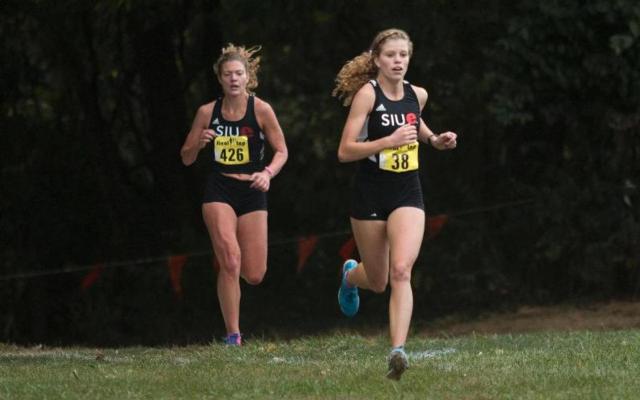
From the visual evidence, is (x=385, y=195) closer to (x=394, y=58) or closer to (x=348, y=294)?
(x=394, y=58)

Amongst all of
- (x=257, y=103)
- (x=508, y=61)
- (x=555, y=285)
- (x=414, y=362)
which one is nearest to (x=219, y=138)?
(x=257, y=103)

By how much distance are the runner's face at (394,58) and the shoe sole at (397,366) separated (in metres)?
1.90

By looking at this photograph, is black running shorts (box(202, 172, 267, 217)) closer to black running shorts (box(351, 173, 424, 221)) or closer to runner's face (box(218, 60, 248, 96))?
runner's face (box(218, 60, 248, 96))

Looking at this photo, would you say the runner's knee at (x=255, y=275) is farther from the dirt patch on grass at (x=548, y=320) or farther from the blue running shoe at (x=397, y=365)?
the dirt patch on grass at (x=548, y=320)

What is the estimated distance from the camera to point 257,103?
1233 centimetres

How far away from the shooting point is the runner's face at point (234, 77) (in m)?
12.2

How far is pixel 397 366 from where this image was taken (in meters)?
8.70

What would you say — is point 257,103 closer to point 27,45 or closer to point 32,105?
point 27,45

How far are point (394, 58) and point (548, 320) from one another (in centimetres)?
1011

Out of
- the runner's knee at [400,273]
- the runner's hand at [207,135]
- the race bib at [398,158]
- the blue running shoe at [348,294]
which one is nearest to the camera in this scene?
the runner's knee at [400,273]

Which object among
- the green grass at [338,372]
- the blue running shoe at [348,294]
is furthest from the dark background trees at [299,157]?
the green grass at [338,372]

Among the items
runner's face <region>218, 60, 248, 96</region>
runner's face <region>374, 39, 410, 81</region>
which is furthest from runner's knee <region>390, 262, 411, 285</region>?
runner's face <region>218, 60, 248, 96</region>

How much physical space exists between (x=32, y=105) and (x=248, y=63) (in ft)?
37.8

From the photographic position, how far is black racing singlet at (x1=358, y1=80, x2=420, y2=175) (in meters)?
9.71
